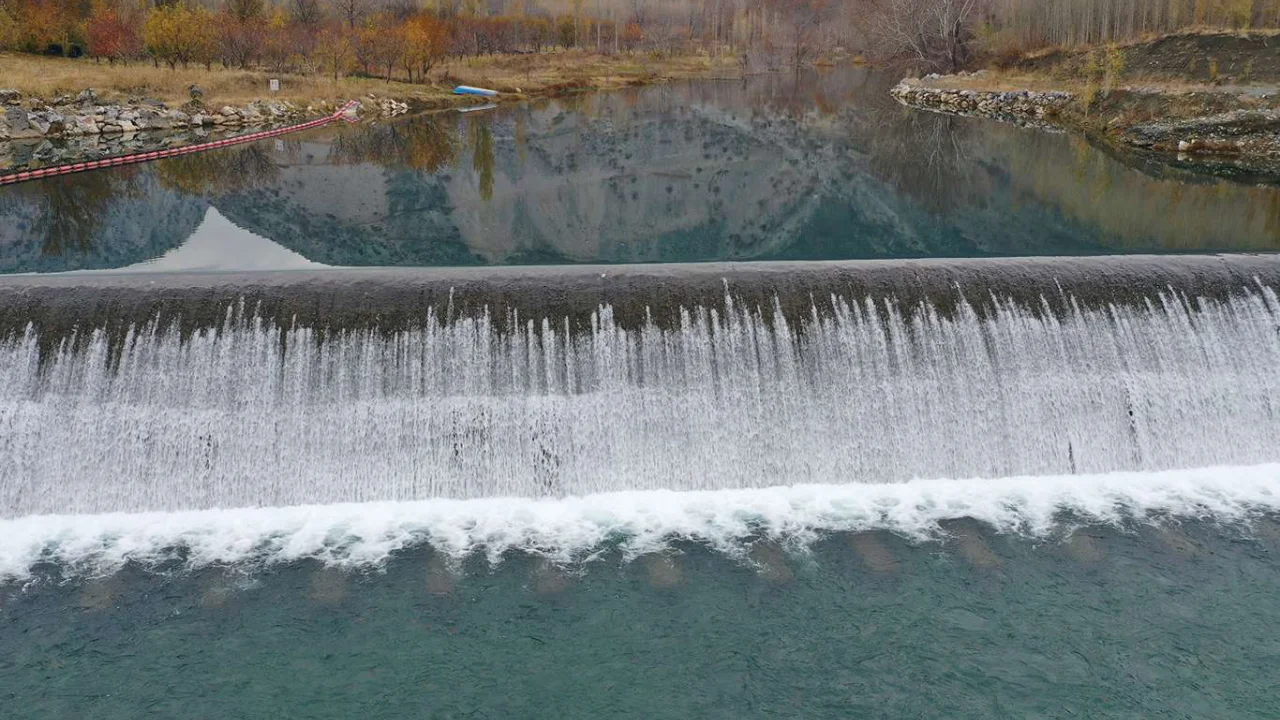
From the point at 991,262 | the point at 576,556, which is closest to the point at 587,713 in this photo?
the point at 576,556

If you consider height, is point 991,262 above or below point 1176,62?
below

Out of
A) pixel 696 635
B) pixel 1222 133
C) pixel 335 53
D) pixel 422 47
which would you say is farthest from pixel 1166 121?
pixel 335 53

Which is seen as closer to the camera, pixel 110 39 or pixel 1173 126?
pixel 1173 126

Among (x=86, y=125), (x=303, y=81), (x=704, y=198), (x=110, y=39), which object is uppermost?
(x=110, y=39)

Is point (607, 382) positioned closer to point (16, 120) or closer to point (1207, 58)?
point (16, 120)

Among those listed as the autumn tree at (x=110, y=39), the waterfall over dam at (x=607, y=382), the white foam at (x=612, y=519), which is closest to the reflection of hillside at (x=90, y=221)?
the waterfall over dam at (x=607, y=382)

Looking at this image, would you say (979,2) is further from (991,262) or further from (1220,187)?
(991,262)
